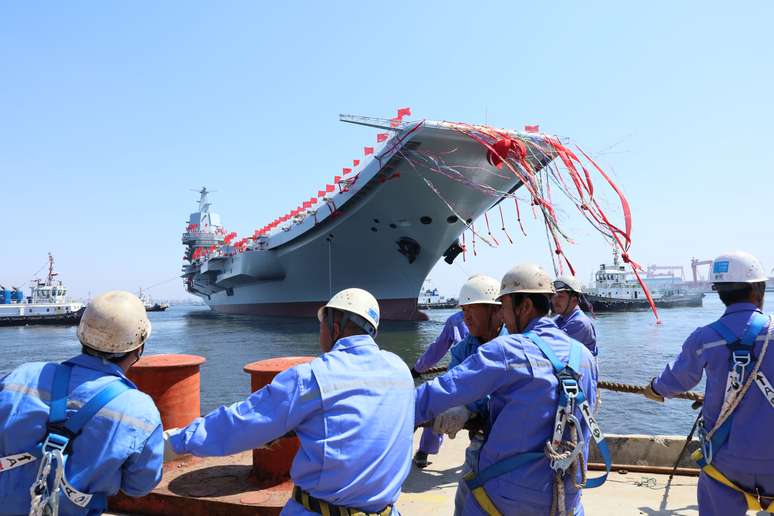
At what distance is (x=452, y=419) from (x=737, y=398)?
1.26 meters

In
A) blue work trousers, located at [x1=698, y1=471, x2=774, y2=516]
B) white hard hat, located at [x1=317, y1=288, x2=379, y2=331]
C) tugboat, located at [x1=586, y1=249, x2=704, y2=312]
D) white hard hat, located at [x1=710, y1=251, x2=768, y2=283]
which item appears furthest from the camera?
tugboat, located at [x1=586, y1=249, x2=704, y2=312]

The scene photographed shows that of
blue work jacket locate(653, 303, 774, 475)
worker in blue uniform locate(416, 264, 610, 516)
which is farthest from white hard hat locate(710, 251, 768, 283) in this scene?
worker in blue uniform locate(416, 264, 610, 516)

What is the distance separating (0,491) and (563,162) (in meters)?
12.9

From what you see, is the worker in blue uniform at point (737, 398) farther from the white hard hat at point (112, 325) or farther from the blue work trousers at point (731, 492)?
the white hard hat at point (112, 325)

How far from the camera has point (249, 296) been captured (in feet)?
124

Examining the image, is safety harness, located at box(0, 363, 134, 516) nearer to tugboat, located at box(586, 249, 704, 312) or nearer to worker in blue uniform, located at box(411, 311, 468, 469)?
worker in blue uniform, located at box(411, 311, 468, 469)

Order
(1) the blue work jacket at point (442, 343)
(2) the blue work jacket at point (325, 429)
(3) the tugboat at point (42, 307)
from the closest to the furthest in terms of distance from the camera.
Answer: (2) the blue work jacket at point (325, 429)
(1) the blue work jacket at point (442, 343)
(3) the tugboat at point (42, 307)

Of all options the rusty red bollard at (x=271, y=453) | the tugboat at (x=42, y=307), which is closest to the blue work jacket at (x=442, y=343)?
the rusty red bollard at (x=271, y=453)

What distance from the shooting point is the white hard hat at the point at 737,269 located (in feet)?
8.00

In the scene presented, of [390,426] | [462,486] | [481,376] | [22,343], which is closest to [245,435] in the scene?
[390,426]

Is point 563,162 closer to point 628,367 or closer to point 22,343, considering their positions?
point 628,367

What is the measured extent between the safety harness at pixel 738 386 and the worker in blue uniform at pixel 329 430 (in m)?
1.51

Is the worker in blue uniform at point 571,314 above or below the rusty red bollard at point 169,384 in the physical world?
above

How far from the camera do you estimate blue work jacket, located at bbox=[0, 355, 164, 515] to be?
151 cm
